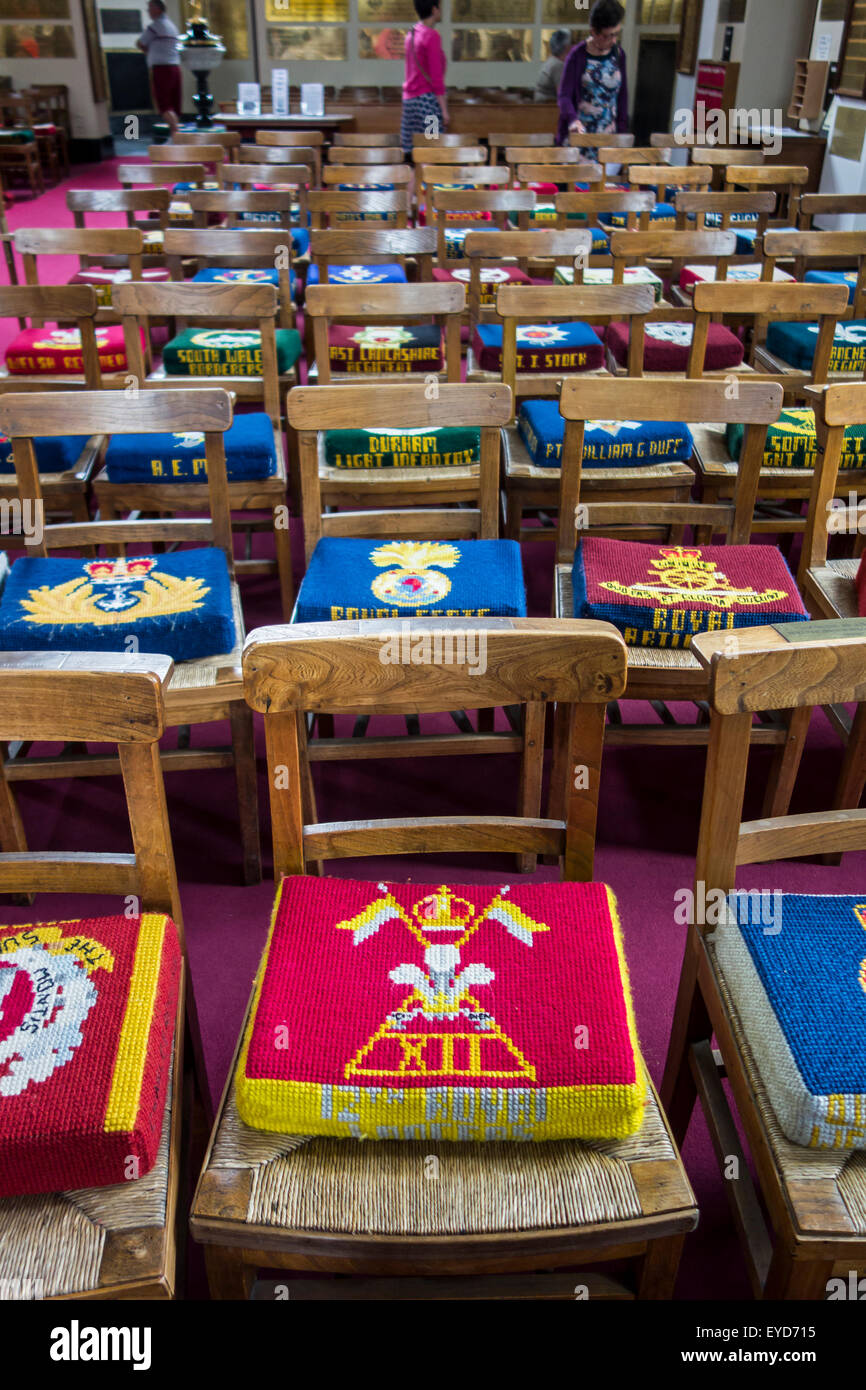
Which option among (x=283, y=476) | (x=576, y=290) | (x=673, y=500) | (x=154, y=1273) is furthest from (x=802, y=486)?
(x=154, y=1273)

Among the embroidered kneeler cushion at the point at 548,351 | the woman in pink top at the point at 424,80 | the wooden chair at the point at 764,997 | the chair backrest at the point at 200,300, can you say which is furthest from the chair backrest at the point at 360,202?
the wooden chair at the point at 764,997

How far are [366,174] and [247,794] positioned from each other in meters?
3.20

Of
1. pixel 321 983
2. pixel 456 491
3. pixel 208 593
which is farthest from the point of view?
pixel 456 491

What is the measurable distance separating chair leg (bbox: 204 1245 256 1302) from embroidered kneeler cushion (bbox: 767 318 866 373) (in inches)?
109

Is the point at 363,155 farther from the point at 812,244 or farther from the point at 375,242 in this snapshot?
the point at 812,244

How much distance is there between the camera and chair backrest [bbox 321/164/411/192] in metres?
4.11

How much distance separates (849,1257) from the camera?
3.00 feet

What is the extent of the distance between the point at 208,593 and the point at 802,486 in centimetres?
150

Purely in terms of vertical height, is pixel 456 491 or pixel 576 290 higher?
pixel 576 290

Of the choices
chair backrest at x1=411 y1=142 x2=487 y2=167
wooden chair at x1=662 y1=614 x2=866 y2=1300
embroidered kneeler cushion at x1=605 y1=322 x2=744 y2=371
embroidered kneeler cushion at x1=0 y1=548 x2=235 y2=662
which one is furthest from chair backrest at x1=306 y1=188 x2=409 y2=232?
wooden chair at x1=662 y1=614 x2=866 y2=1300

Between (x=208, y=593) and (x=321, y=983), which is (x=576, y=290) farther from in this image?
(x=321, y=983)

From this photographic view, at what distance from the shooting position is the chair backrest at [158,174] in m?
4.12

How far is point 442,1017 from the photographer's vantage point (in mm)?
1005

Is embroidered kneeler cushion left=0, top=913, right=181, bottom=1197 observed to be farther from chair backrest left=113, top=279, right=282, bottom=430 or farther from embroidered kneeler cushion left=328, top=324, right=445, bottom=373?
embroidered kneeler cushion left=328, top=324, right=445, bottom=373
